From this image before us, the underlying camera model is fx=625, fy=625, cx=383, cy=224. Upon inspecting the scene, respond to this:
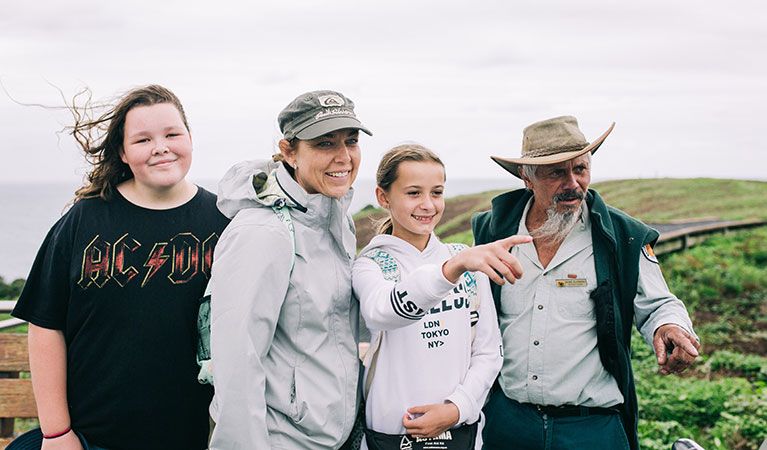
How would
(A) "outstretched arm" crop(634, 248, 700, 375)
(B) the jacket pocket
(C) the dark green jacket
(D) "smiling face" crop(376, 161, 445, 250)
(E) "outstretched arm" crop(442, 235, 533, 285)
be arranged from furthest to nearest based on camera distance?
(C) the dark green jacket
(A) "outstretched arm" crop(634, 248, 700, 375)
(D) "smiling face" crop(376, 161, 445, 250)
(B) the jacket pocket
(E) "outstretched arm" crop(442, 235, 533, 285)

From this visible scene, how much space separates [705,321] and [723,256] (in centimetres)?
401

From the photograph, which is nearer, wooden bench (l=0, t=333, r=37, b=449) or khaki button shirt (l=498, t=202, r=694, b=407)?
khaki button shirt (l=498, t=202, r=694, b=407)

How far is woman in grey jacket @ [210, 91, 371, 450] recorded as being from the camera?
232 cm

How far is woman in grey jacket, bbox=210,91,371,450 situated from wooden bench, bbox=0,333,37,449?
1.89m

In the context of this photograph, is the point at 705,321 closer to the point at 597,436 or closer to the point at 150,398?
the point at 597,436

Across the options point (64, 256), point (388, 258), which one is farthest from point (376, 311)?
point (64, 256)

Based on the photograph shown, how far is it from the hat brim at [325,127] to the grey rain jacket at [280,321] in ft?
0.66

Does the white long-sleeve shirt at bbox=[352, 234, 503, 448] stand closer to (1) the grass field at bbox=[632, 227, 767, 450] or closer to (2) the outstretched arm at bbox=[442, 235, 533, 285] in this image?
(2) the outstretched arm at bbox=[442, 235, 533, 285]

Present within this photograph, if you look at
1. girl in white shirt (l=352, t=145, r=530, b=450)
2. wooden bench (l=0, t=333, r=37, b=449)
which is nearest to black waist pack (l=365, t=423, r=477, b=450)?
girl in white shirt (l=352, t=145, r=530, b=450)

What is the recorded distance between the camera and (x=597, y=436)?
324 cm

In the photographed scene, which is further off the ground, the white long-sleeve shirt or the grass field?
the white long-sleeve shirt

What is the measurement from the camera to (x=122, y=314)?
2693mm

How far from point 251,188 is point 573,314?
183cm

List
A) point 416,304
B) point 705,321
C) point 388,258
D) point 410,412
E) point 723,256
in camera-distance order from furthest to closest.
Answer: point 723,256 → point 705,321 → point 388,258 → point 410,412 → point 416,304
